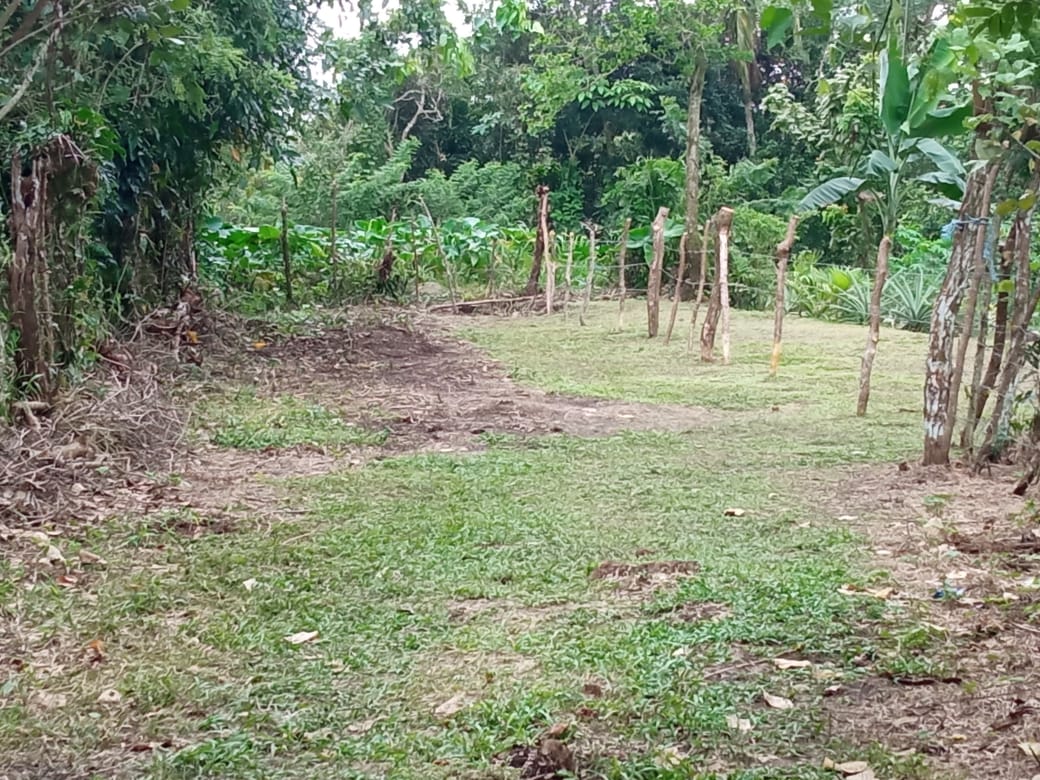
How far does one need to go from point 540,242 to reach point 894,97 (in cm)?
585

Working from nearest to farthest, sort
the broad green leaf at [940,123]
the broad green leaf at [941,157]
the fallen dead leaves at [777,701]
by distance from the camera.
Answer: the fallen dead leaves at [777,701]
the broad green leaf at [940,123]
the broad green leaf at [941,157]

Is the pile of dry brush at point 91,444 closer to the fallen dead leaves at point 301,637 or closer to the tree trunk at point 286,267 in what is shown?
the fallen dead leaves at point 301,637

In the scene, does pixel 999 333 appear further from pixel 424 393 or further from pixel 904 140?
pixel 904 140

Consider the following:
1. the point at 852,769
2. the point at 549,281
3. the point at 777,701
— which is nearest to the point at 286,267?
the point at 549,281

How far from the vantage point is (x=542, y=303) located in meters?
14.9

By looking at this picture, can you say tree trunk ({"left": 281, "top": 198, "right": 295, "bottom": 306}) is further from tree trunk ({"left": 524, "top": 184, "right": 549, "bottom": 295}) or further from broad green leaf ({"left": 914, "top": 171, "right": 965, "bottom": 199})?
broad green leaf ({"left": 914, "top": 171, "right": 965, "bottom": 199})

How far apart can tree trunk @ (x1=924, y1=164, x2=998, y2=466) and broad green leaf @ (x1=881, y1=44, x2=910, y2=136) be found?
4.78 meters

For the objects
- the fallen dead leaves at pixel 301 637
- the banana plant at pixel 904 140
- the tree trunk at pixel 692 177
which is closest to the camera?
the fallen dead leaves at pixel 301 637

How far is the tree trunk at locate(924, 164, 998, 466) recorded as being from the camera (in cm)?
488

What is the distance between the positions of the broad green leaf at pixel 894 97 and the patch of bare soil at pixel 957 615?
5782 mm

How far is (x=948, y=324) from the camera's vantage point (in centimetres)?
489

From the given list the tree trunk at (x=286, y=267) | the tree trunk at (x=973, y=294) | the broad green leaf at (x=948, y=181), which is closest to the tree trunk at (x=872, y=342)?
the tree trunk at (x=973, y=294)

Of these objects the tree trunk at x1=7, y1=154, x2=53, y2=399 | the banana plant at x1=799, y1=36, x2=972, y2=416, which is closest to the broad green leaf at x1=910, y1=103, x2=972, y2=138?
the banana plant at x1=799, y1=36, x2=972, y2=416

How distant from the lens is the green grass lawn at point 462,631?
2289 millimetres
